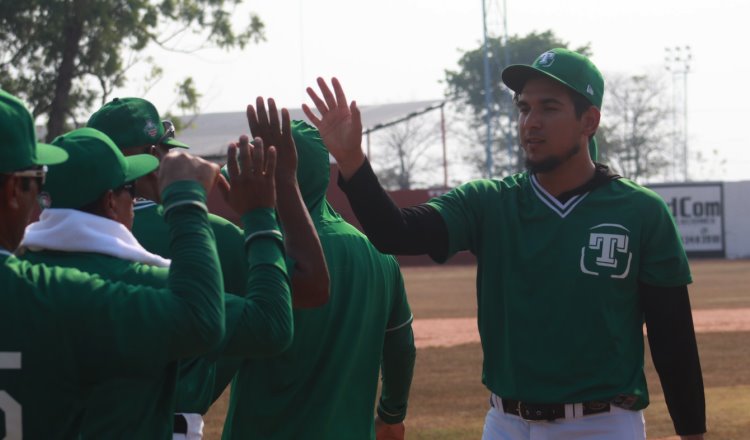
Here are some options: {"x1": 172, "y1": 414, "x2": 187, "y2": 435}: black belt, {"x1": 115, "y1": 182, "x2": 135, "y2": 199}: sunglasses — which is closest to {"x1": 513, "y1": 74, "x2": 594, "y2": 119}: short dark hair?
{"x1": 172, "y1": 414, "x2": 187, "y2": 435}: black belt

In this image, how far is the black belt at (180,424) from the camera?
400cm

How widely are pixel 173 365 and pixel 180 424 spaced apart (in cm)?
113

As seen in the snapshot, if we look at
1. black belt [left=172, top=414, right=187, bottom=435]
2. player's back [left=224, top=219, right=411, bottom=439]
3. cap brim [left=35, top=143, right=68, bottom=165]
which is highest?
cap brim [left=35, top=143, right=68, bottom=165]

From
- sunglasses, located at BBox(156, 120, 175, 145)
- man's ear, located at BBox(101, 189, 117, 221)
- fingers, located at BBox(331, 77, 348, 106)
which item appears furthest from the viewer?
sunglasses, located at BBox(156, 120, 175, 145)

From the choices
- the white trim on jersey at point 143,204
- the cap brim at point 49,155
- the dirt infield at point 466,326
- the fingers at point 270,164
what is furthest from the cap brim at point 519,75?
the dirt infield at point 466,326

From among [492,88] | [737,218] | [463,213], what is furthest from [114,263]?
[492,88]

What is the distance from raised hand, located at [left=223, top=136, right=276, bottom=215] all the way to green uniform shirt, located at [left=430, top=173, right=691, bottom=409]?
131 centimetres

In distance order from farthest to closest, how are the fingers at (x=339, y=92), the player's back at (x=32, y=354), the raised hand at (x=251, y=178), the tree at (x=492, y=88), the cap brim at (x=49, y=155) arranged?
1. the tree at (x=492, y=88)
2. the fingers at (x=339, y=92)
3. the raised hand at (x=251, y=178)
4. the cap brim at (x=49, y=155)
5. the player's back at (x=32, y=354)

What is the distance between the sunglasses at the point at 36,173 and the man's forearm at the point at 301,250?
34.0 inches

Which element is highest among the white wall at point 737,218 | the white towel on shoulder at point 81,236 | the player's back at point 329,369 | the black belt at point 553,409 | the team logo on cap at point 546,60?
the team logo on cap at point 546,60

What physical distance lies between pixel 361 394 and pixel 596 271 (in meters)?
0.94

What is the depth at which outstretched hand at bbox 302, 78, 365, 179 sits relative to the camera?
148 inches

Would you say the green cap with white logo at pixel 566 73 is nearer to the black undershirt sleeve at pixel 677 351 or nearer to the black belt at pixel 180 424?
the black undershirt sleeve at pixel 677 351

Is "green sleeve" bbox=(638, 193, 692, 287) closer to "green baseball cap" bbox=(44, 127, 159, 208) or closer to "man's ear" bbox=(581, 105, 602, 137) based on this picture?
"man's ear" bbox=(581, 105, 602, 137)
